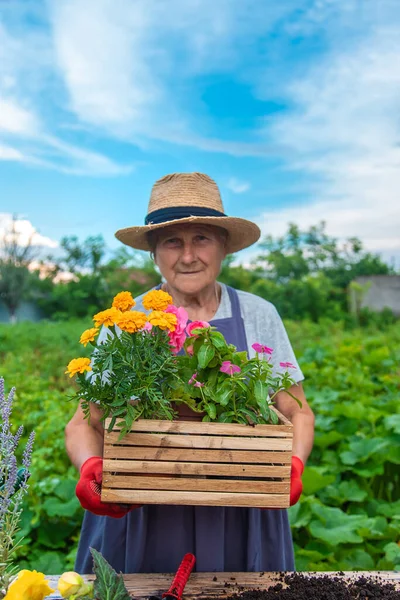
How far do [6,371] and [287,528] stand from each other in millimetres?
6469

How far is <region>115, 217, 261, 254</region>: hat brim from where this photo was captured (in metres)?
1.94

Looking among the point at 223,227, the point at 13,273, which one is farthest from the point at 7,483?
the point at 13,273

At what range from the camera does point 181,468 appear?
1324 mm

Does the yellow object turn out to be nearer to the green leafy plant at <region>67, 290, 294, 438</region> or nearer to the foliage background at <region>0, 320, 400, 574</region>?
the green leafy plant at <region>67, 290, 294, 438</region>

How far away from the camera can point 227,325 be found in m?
2.02

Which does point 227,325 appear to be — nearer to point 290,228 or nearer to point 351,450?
point 351,450

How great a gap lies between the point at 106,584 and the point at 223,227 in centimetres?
130

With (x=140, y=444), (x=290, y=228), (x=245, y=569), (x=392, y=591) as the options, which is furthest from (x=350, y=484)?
(x=290, y=228)

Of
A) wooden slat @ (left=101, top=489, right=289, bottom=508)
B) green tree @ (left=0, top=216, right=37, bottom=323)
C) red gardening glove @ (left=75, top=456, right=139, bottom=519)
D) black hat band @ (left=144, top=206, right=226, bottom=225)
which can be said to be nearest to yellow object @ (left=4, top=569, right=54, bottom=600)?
wooden slat @ (left=101, top=489, right=289, bottom=508)

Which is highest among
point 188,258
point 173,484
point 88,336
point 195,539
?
point 188,258

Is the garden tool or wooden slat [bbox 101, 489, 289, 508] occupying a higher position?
wooden slat [bbox 101, 489, 289, 508]

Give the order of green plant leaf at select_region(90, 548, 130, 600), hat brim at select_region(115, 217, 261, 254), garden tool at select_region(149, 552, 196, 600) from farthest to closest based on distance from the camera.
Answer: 1. hat brim at select_region(115, 217, 261, 254)
2. garden tool at select_region(149, 552, 196, 600)
3. green plant leaf at select_region(90, 548, 130, 600)

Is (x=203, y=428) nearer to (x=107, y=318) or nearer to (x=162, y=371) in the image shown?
(x=162, y=371)

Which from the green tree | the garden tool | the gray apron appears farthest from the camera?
the green tree
